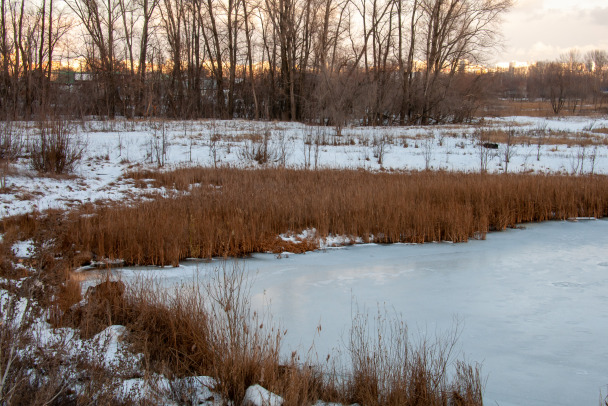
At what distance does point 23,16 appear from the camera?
3139cm

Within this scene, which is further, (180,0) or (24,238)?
(180,0)

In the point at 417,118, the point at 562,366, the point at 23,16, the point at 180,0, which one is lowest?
the point at 562,366

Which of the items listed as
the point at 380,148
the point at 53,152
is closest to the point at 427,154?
the point at 380,148

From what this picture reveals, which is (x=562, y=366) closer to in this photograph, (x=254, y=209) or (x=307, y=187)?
(x=254, y=209)

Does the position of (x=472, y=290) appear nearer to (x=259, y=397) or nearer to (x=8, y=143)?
(x=259, y=397)

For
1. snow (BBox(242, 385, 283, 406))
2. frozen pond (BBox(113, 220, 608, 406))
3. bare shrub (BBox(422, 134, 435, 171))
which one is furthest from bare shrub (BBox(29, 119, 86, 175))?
snow (BBox(242, 385, 283, 406))

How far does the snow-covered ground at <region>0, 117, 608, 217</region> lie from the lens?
11133mm

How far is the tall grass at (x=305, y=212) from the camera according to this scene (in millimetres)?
7680

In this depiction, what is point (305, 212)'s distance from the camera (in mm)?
9352

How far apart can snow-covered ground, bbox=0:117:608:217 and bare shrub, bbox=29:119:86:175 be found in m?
0.37

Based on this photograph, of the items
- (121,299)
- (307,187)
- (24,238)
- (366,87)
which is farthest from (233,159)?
(366,87)

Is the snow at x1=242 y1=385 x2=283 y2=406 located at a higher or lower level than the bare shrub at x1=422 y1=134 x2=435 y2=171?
lower

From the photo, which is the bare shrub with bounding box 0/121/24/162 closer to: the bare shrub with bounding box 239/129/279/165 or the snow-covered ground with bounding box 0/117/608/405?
the snow-covered ground with bounding box 0/117/608/405

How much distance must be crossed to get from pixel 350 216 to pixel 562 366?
17.8 feet
